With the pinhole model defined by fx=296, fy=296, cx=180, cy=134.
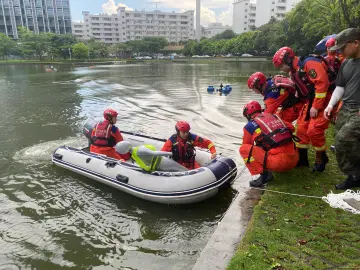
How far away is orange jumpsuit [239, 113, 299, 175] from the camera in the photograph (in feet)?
14.6

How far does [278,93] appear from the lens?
4.86 m

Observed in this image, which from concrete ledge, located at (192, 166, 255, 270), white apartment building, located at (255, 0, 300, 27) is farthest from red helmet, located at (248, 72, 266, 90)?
white apartment building, located at (255, 0, 300, 27)

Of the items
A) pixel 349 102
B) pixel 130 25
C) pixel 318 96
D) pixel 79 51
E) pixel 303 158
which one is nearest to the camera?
pixel 349 102

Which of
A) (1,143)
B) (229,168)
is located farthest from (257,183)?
(1,143)

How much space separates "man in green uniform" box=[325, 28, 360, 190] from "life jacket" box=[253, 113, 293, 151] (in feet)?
2.16

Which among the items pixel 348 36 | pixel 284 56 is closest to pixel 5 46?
pixel 284 56

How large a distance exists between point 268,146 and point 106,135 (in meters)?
3.45

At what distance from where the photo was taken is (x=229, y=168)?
5102 millimetres

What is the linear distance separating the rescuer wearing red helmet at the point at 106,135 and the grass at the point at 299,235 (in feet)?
11.5

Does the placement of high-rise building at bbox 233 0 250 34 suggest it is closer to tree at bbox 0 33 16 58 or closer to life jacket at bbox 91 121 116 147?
tree at bbox 0 33 16 58

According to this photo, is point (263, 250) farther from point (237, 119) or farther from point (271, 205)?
point (237, 119)

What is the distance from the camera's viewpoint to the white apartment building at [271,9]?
93562 mm

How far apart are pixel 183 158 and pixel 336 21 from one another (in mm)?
15490

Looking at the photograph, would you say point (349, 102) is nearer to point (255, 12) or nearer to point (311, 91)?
point (311, 91)
